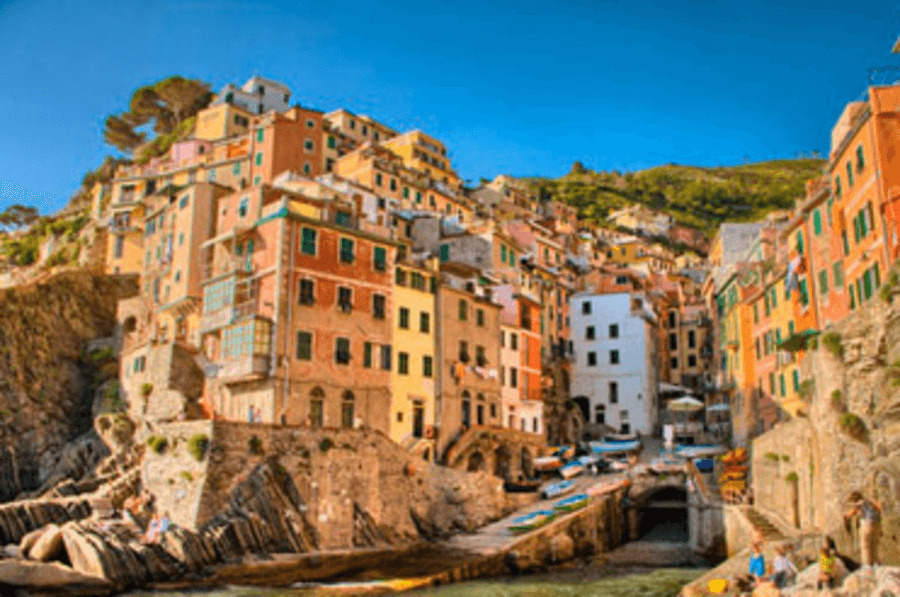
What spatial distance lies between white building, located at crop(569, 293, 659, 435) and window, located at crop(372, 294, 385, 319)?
28149 mm

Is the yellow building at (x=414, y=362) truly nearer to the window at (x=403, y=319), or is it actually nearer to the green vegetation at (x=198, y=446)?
the window at (x=403, y=319)

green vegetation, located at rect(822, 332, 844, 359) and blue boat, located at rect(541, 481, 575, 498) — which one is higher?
green vegetation, located at rect(822, 332, 844, 359)

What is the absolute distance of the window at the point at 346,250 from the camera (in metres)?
45.6

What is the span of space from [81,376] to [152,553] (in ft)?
113

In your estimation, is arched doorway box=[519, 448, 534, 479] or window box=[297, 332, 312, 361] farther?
arched doorway box=[519, 448, 534, 479]

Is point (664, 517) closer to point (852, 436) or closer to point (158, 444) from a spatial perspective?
point (158, 444)

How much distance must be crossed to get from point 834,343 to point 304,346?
26259 millimetres

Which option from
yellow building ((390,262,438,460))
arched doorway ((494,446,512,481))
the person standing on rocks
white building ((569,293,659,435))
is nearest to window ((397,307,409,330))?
yellow building ((390,262,438,460))

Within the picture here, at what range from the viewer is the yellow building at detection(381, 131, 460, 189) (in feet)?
310

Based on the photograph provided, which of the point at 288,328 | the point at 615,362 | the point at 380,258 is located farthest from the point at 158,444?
the point at 615,362

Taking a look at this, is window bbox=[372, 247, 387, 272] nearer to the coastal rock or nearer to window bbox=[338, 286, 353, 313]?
window bbox=[338, 286, 353, 313]

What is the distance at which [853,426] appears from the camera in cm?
2253

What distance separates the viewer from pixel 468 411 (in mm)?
50969

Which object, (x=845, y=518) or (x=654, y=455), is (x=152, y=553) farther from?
(x=654, y=455)
